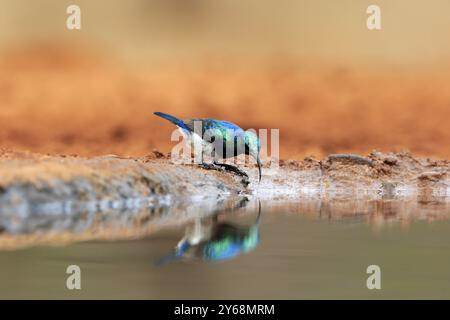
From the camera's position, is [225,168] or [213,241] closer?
[213,241]

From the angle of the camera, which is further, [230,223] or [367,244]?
[230,223]

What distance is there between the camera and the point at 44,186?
21.3 ft

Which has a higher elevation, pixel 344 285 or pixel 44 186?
pixel 44 186

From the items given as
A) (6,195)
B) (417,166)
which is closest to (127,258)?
(6,195)

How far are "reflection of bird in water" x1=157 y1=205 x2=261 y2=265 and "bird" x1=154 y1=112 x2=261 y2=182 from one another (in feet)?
9.79

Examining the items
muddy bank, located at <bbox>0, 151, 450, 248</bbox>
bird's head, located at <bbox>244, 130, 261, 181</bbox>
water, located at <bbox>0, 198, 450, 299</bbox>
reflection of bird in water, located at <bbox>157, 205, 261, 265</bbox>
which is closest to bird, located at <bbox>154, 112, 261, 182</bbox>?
bird's head, located at <bbox>244, 130, 261, 181</bbox>

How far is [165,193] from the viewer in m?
7.93

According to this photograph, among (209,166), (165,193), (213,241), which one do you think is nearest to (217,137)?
(209,166)

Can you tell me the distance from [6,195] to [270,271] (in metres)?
2.87

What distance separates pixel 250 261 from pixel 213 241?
0.68m

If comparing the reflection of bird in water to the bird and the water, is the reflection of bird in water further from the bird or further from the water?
the bird

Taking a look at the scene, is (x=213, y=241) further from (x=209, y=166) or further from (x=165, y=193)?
(x=209, y=166)

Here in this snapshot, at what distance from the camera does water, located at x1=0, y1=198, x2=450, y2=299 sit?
11.8 ft

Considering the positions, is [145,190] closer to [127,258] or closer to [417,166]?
[127,258]
